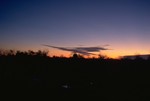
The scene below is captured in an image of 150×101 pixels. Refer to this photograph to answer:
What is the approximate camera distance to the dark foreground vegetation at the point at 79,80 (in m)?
17.6

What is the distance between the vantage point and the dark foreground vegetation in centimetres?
1764

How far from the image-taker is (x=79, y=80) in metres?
28.2

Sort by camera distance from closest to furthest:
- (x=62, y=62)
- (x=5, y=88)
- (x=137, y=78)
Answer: (x=5, y=88) → (x=137, y=78) → (x=62, y=62)

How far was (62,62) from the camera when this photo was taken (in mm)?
39844

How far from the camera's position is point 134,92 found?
69.6ft

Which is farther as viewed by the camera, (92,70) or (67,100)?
(92,70)

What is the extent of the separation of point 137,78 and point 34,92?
18.7 metres

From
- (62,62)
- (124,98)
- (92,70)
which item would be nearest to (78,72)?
(92,70)

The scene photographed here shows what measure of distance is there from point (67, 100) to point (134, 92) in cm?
947

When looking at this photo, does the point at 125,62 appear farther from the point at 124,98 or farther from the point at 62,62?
the point at 124,98

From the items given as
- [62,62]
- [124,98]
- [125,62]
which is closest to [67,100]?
[124,98]

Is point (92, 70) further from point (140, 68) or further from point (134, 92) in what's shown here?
point (134, 92)

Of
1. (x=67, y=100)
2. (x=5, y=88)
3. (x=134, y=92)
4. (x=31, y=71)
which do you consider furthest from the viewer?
(x=31, y=71)

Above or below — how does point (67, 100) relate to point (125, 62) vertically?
below
